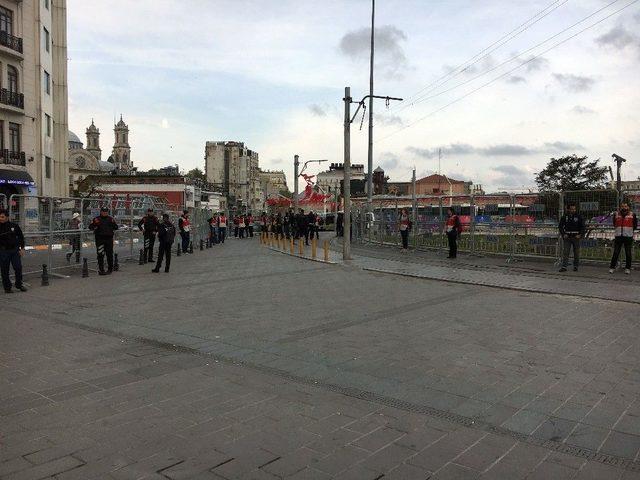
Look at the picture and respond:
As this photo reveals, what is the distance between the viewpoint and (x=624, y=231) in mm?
13180

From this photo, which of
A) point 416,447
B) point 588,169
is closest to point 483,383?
point 416,447

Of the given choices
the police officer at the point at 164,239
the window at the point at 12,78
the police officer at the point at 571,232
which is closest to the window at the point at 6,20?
the window at the point at 12,78

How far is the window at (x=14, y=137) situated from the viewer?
32.1 m

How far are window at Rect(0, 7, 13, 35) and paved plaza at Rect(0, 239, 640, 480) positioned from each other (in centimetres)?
2807

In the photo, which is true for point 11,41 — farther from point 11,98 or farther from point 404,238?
point 404,238

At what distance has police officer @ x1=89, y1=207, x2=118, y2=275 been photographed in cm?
1418

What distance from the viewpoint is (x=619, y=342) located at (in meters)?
6.69

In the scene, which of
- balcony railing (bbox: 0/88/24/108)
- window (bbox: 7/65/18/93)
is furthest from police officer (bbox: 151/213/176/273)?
window (bbox: 7/65/18/93)

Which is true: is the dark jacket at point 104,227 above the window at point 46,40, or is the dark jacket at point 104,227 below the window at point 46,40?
below

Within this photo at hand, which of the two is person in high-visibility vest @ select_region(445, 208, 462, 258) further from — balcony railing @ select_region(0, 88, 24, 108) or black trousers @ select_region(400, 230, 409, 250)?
balcony railing @ select_region(0, 88, 24, 108)

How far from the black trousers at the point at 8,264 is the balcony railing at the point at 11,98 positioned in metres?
24.0

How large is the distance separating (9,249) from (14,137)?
2516cm

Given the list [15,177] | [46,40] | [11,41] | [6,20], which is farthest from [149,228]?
[46,40]

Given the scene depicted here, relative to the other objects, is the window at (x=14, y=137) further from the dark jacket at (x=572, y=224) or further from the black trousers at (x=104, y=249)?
the dark jacket at (x=572, y=224)
